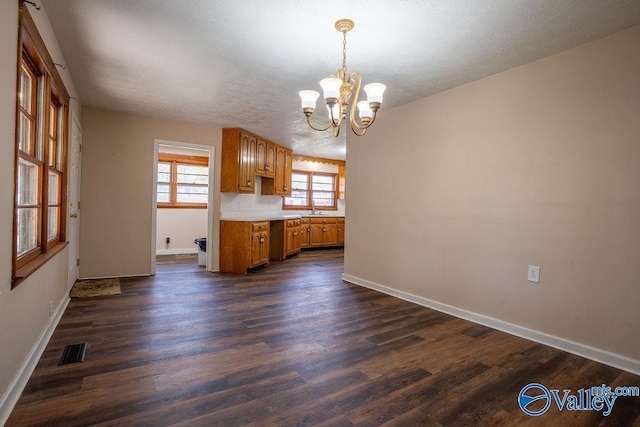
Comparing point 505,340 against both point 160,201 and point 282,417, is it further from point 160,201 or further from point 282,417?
point 160,201

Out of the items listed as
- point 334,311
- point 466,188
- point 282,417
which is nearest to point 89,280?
point 334,311

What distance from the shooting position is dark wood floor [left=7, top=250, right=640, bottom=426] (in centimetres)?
170

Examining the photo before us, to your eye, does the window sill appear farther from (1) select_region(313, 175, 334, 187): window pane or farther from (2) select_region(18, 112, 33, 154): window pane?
(1) select_region(313, 175, 334, 187): window pane

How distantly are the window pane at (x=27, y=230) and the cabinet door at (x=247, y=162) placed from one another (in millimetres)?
3027

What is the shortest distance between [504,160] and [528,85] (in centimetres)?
63

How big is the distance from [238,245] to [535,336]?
394 cm

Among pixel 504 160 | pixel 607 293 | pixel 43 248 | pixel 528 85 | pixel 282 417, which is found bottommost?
pixel 282 417

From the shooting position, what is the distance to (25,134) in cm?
217

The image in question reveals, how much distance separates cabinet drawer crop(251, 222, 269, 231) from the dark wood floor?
1.85 metres

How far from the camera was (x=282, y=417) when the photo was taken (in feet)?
5.43

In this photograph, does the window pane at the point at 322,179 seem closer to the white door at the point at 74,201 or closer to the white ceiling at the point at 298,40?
the white ceiling at the point at 298,40

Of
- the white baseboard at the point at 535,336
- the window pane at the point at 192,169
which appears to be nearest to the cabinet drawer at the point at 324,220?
the window pane at the point at 192,169

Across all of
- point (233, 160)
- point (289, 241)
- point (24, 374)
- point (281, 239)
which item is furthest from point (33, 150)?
point (289, 241)

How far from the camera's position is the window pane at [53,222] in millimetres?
2892
